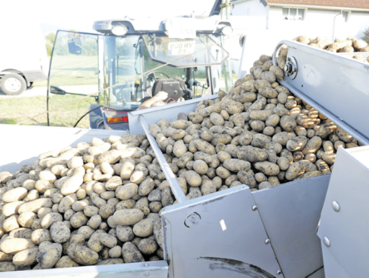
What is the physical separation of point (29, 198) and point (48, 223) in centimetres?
39

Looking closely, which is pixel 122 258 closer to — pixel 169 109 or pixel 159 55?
pixel 169 109

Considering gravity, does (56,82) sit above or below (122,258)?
above

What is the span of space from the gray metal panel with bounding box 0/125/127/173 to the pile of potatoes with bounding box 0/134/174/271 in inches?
10.6

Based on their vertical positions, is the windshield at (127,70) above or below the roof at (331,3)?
below

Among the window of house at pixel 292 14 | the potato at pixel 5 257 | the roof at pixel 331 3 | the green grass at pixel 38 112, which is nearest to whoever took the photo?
the potato at pixel 5 257

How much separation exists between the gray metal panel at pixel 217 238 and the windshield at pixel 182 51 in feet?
7.55

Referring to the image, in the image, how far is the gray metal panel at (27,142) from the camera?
2699mm

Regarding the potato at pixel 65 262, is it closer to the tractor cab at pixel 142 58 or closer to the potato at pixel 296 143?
the potato at pixel 296 143

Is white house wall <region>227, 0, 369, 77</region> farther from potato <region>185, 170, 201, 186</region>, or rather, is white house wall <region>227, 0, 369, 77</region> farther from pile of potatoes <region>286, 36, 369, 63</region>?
potato <region>185, 170, 201, 186</region>

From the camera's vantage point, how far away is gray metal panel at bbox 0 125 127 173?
2.70 metres

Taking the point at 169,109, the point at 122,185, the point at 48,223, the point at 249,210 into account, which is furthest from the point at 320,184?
the point at 169,109

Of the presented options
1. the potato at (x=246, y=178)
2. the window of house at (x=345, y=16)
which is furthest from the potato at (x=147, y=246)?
the window of house at (x=345, y=16)

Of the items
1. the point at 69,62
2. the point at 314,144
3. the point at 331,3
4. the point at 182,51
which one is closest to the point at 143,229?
the point at 314,144

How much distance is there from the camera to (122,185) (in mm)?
2051
